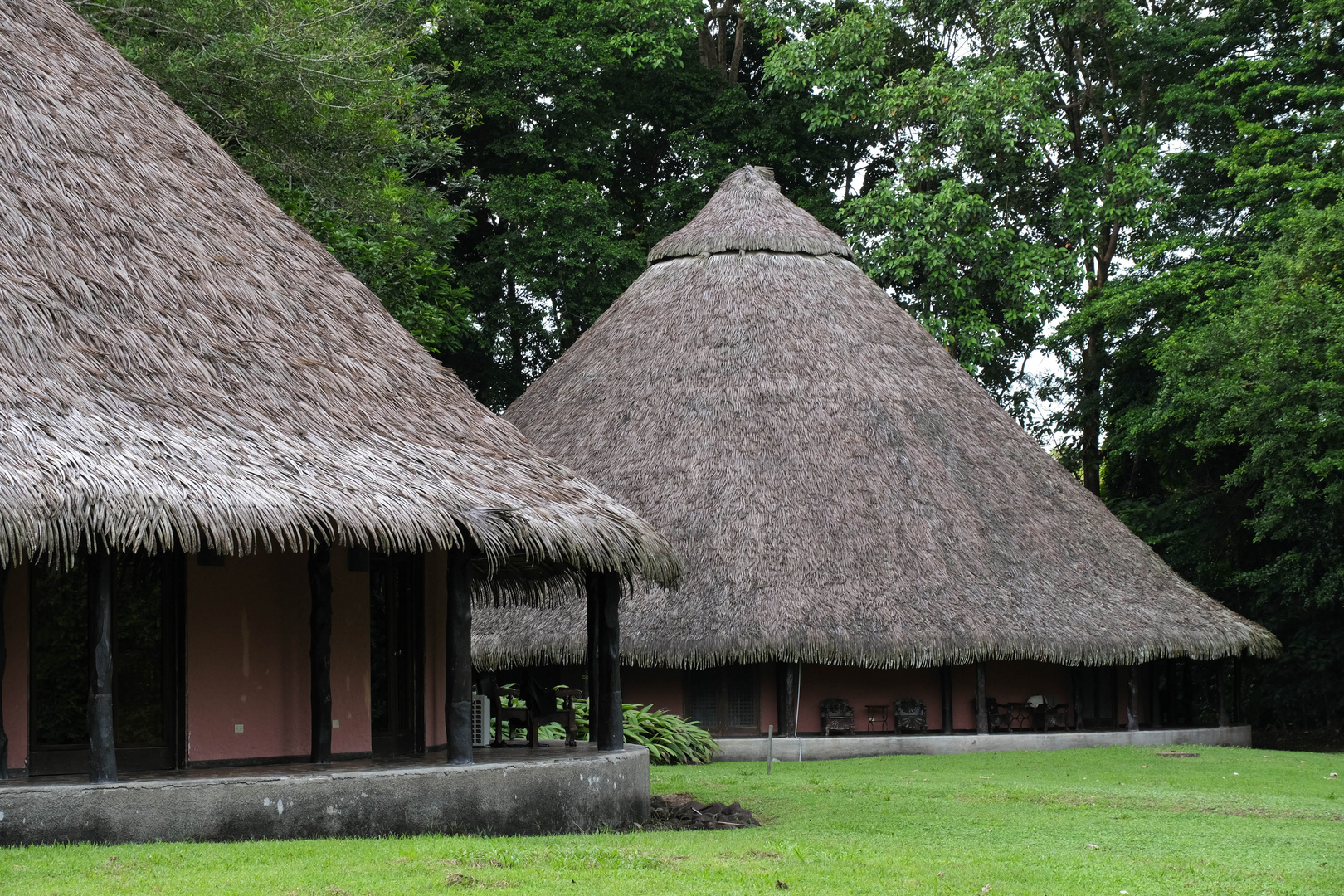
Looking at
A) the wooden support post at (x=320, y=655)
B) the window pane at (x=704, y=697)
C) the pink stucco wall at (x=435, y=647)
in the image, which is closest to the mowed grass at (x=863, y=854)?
the wooden support post at (x=320, y=655)

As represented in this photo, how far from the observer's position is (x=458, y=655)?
1187 centimetres

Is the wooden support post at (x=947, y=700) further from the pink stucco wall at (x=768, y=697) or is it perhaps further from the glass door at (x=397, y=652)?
the glass door at (x=397, y=652)

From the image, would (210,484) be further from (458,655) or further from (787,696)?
(787,696)

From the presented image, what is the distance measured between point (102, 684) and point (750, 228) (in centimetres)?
1680

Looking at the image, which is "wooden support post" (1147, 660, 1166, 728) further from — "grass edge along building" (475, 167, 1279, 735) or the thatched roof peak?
the thatched roof peak

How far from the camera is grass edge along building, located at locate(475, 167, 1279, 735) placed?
19391 mm

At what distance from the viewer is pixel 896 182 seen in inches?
1142

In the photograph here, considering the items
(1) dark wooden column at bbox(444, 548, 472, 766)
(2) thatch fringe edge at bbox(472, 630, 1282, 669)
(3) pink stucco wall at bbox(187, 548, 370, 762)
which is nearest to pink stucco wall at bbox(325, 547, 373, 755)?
(3) pink stucco wall at bbox(187, 548, 370, 762)

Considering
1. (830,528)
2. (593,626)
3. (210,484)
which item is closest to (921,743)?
(830,528)

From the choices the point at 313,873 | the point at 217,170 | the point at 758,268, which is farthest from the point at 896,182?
the point at 313,873

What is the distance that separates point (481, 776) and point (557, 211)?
20722 mm

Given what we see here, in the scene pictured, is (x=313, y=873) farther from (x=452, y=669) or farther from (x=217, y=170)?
(x=217, y=170)

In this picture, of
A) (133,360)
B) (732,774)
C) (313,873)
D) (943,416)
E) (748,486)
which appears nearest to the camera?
(313,873)

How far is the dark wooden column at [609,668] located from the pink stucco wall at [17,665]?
461 cm
